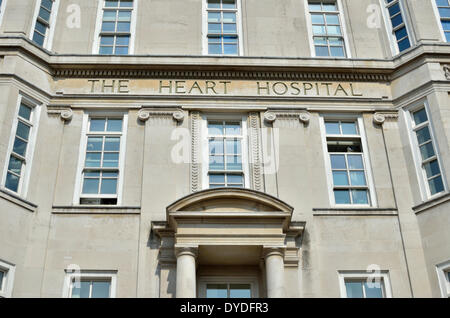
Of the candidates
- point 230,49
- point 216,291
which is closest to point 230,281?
point 216,291

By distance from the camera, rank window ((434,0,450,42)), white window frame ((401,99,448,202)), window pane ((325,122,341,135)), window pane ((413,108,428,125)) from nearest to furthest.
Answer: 1. white window frame ((401,99,448,202))
2. window pane ((413,108,428,125))
3. window pane ((325,122,341,135))
4. window ((434,0,450,42))

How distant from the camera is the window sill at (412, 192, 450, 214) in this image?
1611 cm

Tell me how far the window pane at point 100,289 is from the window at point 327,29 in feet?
31.8

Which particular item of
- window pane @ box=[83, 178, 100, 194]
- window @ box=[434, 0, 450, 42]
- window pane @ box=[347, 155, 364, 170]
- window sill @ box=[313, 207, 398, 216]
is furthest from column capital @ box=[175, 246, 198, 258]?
window @ box=[434, 0, 450, 42]

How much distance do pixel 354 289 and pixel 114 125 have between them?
318 inches

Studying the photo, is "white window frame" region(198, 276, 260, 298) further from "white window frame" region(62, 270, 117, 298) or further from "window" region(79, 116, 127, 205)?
"window" region(79, 116, 127, 205)

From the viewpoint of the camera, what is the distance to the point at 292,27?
793 inches

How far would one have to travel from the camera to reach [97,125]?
18.1 metres

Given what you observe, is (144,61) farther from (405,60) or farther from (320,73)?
(405,60)

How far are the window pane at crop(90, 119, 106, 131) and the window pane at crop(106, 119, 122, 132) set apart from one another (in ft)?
0.57

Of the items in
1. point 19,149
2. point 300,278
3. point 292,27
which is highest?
point 292,27

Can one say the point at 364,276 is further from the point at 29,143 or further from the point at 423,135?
the point at 29,143
